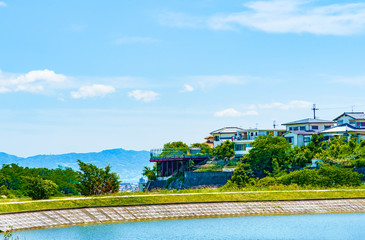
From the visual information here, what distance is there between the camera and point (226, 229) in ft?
155

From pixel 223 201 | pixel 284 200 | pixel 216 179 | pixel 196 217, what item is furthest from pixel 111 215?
pixel 216 179

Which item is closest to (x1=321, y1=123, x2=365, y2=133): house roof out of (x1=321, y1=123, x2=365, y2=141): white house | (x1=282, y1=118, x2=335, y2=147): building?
(x1=321, y1=123, x2=365, y2=141): white house

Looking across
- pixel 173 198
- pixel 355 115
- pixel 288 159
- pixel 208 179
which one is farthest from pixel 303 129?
pixel 173 198

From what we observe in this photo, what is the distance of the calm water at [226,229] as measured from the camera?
43.9m

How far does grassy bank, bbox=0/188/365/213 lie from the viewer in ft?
176

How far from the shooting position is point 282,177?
258ft

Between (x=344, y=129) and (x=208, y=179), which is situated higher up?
(x=344, y=129)

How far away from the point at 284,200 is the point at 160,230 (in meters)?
18.6

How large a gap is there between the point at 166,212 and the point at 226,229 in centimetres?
1069

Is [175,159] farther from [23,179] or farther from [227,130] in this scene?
[227,130]

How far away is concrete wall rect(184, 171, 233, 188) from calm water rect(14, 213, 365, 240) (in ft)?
115

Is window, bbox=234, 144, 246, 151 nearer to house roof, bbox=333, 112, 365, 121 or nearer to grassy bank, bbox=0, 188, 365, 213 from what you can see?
house roof, bbox=333, 112, 365, 121

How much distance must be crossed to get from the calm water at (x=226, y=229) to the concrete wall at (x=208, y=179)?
34938mm

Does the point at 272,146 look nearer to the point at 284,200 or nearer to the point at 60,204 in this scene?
the point at 284,200
